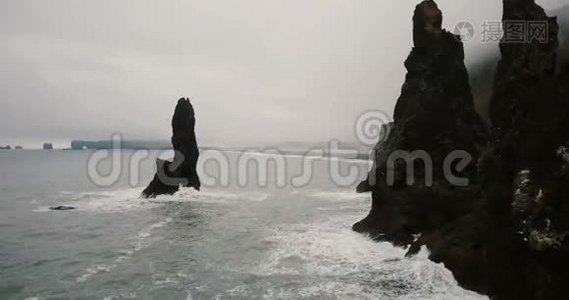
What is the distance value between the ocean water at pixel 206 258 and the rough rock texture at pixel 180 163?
38.6ft

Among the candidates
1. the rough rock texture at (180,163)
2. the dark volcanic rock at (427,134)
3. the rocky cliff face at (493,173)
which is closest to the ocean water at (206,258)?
the rocky cliff face at (493,173)

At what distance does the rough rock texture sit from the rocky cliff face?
38.1 meters

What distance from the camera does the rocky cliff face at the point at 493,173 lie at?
1702cm

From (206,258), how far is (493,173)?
738 inches

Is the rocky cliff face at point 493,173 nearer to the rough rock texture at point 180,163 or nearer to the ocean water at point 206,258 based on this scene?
the ocean water at point 206,258

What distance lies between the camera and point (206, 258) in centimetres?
3006

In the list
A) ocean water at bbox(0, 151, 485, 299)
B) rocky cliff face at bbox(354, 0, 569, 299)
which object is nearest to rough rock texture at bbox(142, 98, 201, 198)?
ocean water at bbox(0, 151, 485, 299)

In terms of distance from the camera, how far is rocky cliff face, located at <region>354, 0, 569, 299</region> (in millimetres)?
17016

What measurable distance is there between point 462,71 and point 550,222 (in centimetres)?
1965

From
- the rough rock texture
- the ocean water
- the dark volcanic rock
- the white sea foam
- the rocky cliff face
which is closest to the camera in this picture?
the rocky cliff face

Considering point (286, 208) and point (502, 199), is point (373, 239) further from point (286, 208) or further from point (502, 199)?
point (286, 208)

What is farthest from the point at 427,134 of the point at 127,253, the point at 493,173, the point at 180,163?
the point at 180,163

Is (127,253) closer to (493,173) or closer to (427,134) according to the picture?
(427,134)

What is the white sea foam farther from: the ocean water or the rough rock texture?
the rough rock texture
